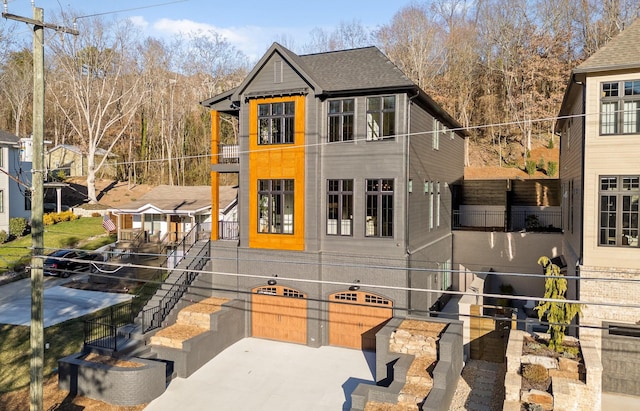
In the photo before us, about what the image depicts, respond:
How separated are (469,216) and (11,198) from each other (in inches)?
1259

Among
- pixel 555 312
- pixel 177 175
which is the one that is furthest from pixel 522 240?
pixel 177 175

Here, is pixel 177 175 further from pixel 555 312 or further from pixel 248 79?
pixel 555 312

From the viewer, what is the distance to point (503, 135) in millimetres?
43938

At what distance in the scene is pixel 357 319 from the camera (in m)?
16.0

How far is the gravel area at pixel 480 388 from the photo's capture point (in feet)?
38.8

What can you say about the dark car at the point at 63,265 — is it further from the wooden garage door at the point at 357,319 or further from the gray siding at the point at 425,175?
the gray siding at the point at 425,175

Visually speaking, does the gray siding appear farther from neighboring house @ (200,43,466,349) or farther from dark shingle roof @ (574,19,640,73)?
dark shingle roof @ (574,19,640,73)

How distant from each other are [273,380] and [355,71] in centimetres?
1096

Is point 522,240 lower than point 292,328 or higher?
higher

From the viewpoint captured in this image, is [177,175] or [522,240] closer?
[522,240]

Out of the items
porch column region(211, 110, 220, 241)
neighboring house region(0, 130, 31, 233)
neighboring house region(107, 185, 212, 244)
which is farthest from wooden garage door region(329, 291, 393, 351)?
neighboring house region(0, 130, 31, 233)

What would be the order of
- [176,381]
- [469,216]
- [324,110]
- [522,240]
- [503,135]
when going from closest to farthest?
[176,381] → [324,110] → [522,240] → [469,216] → [503,135]

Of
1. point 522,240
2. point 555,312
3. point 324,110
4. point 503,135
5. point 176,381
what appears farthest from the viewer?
point 503,135

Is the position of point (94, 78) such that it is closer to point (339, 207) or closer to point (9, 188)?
point (9, 188)
